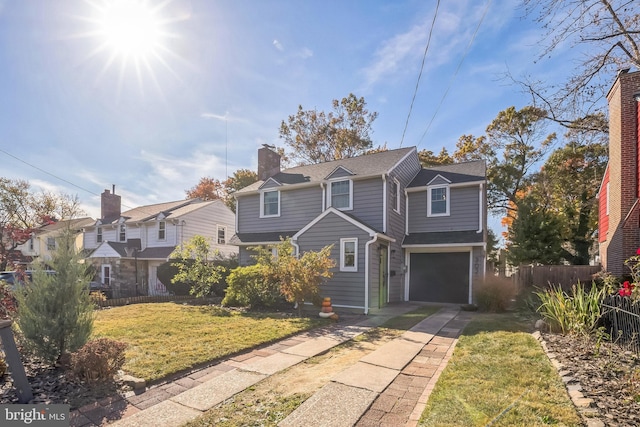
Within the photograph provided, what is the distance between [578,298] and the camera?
21.2 ft

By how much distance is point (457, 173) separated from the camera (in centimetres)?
1508

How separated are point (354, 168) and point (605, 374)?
11.7m

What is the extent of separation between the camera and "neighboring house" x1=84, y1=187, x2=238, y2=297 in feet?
70.2

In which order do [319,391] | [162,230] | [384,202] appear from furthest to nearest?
[162,230] < [384,202] < [319,391]

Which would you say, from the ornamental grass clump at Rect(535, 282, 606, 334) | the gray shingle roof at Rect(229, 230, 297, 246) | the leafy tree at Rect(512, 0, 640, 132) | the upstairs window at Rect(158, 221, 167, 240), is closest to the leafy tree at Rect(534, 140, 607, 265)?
the leafy tree at Rect(512, 0, 640, 132)

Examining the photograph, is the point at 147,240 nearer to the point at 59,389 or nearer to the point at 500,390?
the point at 59,389

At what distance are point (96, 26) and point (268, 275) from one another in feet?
28.1

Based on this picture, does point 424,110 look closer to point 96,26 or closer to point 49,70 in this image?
point 96,26

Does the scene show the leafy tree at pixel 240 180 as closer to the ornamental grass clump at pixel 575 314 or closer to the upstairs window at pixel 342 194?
the upstairs window at pixel 342 194

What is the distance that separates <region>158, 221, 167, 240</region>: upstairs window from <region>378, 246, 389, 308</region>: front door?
16.0 meters

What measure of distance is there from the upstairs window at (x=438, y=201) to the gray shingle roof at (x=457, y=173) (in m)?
0.53

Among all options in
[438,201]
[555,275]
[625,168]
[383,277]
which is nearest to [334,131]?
[438,201]

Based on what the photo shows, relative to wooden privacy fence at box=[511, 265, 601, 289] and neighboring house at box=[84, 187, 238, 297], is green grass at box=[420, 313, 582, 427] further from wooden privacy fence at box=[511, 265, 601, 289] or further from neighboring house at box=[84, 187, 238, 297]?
neighboring house at box=[84, 187, 238, 297]

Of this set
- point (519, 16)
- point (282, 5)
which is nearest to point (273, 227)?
point (282, 5)
